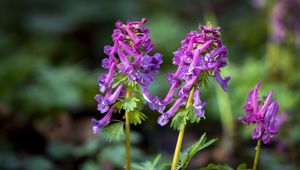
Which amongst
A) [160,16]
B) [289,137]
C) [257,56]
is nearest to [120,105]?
[289,137]

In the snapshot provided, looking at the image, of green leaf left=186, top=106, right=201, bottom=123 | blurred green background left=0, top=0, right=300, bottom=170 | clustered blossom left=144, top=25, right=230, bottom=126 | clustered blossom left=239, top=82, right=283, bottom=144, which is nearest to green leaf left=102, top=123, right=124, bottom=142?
clustered blossom left=144, top=25, right=230, bottom=126

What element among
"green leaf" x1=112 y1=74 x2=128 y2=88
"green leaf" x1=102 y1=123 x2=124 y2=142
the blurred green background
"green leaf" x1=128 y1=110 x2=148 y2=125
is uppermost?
the blurred green background

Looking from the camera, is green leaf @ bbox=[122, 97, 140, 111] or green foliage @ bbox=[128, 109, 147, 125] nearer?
green leaf @ bbox=[122, 97, 140, 111]

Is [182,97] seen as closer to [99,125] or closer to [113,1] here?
[99,125]

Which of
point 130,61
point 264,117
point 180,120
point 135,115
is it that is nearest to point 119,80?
point 130,61

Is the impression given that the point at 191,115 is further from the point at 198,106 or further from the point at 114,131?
the point at 114,131

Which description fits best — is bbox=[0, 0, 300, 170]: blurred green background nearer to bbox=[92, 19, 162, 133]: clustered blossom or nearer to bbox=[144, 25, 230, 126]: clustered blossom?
bbox=[92, 19, 162, 133]: clustered blossom
